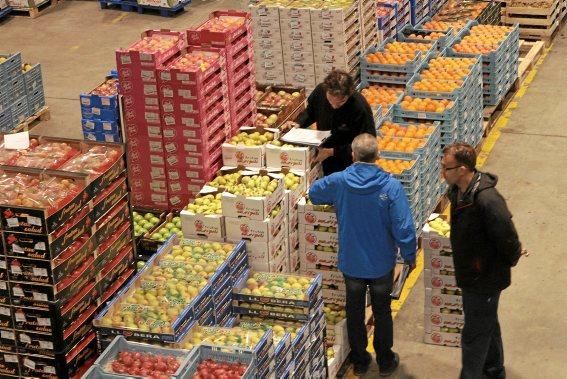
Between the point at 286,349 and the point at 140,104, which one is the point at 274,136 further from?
the point at 286,349

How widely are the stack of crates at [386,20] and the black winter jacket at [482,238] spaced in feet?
22.0

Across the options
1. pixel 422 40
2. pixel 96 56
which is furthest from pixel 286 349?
pixel 96 56

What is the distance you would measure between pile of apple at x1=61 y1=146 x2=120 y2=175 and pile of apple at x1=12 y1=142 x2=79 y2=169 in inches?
3.8

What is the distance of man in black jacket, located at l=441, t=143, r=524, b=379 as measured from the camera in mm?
8570

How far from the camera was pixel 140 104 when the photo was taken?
11.3 meters

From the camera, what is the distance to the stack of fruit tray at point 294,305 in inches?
365

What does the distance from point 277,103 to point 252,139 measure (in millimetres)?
1724

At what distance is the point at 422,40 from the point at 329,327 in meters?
6.09

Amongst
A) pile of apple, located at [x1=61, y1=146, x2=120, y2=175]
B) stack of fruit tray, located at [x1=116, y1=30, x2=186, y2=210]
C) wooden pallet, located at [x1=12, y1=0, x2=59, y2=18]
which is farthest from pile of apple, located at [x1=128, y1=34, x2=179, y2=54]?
wooden pallet, located at [x1=12, y1=0, x2=59, y2=18]

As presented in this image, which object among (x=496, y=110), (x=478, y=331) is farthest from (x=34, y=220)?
(x=496, y=110)

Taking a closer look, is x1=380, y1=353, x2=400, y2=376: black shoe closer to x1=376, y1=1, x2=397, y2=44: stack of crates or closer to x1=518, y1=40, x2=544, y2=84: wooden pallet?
x1=376, y1=1, x2=397, y2=44: stack of crates

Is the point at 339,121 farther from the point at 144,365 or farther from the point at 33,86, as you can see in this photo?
the point at 33,86

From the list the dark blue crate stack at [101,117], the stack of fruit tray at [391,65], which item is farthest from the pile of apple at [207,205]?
the stack of fruit tray at [391,65]

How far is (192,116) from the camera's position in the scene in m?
11.0
